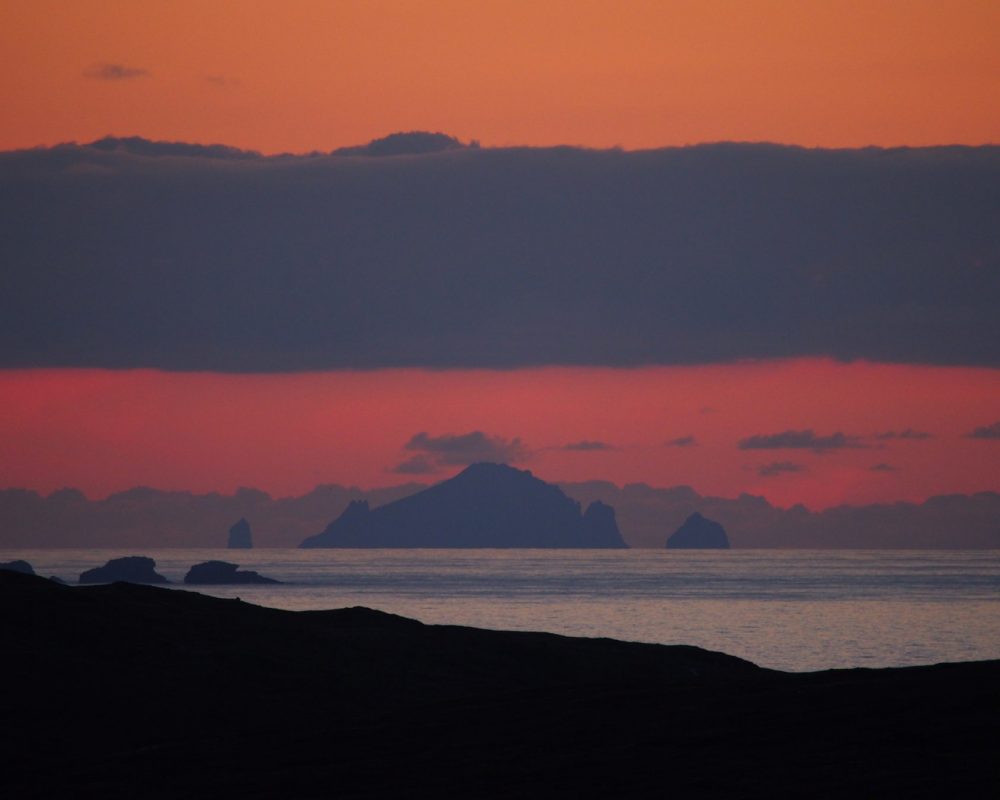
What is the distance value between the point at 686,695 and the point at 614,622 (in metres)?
Answer: 119

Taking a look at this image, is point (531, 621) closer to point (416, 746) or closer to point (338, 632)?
point (338, 632)

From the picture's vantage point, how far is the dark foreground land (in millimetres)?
29828

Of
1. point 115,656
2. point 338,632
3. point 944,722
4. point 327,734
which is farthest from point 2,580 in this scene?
point 944,722

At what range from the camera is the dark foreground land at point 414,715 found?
2983 centimetres

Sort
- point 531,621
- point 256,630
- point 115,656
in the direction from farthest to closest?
point 531,621
point 256,630
point 115,656

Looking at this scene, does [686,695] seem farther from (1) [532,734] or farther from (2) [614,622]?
(2) [614,622]

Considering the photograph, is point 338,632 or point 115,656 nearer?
point 115,656

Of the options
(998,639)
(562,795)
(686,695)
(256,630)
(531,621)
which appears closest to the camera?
(562,795)

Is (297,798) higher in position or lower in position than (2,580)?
lower

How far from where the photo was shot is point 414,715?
132 ft

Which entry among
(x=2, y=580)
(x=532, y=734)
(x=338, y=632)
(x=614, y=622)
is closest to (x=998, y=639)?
(x=614, y=622)

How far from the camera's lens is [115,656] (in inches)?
2021

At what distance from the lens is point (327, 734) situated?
127ft

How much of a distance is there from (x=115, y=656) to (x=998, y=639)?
97.9 m
